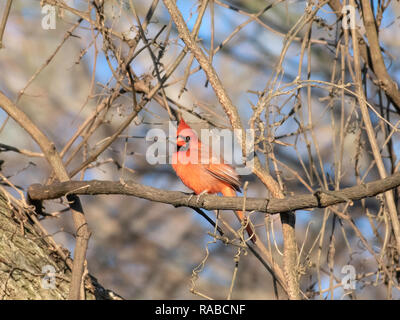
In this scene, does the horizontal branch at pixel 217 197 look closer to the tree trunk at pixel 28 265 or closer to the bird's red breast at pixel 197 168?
the tree trunk at pixel 28 265

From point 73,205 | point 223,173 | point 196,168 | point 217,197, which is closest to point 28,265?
point 73,205

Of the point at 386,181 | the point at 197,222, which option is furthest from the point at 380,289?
the point at 386,181

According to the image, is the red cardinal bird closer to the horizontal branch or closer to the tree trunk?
the horizontal branch

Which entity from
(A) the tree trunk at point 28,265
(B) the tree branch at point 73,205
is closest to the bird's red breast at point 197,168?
(B) the tree branch at point 73,205

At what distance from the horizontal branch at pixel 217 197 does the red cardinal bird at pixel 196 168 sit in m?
0.81

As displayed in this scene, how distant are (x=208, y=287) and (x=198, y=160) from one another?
5.04 m

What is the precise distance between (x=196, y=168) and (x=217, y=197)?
0.89m

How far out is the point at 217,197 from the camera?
322 centimetres

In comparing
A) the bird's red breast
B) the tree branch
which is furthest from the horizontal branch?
the bird's red breast

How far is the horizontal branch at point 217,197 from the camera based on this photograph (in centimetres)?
278

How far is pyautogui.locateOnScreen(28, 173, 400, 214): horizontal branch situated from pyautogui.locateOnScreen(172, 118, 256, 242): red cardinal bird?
81 cm

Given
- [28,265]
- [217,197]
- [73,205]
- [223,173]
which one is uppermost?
[223,173]

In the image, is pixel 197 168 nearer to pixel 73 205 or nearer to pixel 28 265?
pixel 73 205
